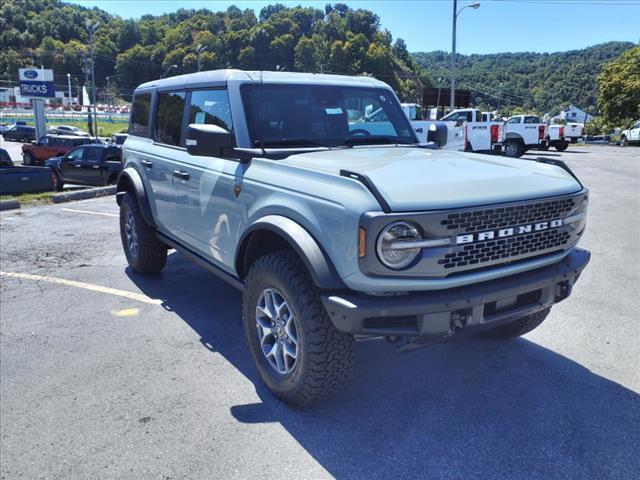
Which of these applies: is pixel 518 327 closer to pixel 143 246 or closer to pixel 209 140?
pixel 209 140

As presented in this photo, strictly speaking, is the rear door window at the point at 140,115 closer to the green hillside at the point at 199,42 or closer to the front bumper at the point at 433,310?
the front bumper at the point at 433,310

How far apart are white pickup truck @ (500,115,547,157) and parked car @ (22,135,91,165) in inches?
825

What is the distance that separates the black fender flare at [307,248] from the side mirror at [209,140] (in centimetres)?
62

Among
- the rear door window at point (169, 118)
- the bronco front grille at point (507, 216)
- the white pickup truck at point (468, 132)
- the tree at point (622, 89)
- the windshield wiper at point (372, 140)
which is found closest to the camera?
the bronco front grille at point (507, 216)

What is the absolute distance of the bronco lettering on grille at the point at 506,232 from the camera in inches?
107

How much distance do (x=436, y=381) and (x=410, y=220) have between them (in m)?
1.47

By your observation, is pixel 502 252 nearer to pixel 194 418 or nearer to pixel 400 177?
pixel 400 177

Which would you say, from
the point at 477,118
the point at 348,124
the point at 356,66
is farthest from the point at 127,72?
the point at 348,124

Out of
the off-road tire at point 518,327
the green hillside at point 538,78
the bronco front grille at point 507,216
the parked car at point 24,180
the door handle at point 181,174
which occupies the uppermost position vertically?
the green hillside at point 538,78

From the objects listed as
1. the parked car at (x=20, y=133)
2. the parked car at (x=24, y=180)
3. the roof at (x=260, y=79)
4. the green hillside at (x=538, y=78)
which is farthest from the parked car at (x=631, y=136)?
the green hillside at (x=538, y=78)

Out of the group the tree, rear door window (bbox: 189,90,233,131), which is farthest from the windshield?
the tree

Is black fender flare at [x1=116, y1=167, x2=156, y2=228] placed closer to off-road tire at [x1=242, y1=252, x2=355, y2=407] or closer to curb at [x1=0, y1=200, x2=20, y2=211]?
off-road tire at [x1=242, y1=252, x2=355, y2=407]

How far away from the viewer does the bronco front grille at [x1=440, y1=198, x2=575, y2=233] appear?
2695 millimetres

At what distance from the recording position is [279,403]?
3.32m
